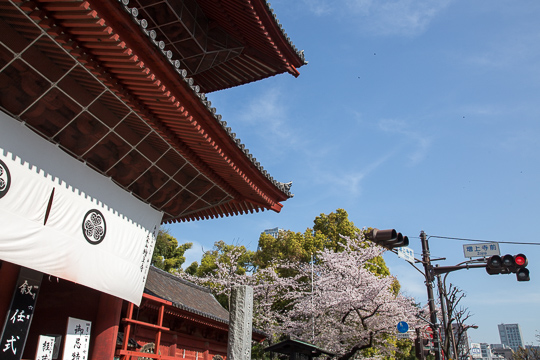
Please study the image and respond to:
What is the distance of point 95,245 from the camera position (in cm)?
845

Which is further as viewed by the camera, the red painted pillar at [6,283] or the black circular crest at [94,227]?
the black circular crest at [94,227]

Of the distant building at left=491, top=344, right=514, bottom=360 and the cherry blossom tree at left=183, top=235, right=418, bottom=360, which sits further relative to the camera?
the distant building at left=491, top=344, right=514, bottom=360

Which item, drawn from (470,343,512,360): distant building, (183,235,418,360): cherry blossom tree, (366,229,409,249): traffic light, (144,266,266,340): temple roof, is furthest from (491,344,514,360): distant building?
(366,229,409,249): traffic light

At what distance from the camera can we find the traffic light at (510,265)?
35.6 feet

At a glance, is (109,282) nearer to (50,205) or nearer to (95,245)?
(95,245)

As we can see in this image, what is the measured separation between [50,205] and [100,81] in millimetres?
2551

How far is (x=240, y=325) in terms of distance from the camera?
21.3 ft

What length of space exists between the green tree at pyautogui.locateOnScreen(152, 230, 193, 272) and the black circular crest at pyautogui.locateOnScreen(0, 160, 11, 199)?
26.6m

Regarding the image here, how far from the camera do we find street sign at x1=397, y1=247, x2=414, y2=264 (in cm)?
1127

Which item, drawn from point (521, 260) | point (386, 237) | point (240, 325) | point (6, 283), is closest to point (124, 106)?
point (6, 283)

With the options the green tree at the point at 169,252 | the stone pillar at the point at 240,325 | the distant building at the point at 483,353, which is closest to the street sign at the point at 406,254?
the stone pillar at the point at 240,325

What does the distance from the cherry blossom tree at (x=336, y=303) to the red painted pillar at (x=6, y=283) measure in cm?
1485

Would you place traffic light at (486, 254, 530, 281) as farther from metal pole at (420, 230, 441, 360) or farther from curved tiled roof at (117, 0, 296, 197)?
curved tiled roof at (117, 0, 296, 197)

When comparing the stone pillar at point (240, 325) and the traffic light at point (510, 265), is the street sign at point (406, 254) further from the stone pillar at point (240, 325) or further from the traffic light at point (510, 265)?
the stone pillar at point (240, 325)
